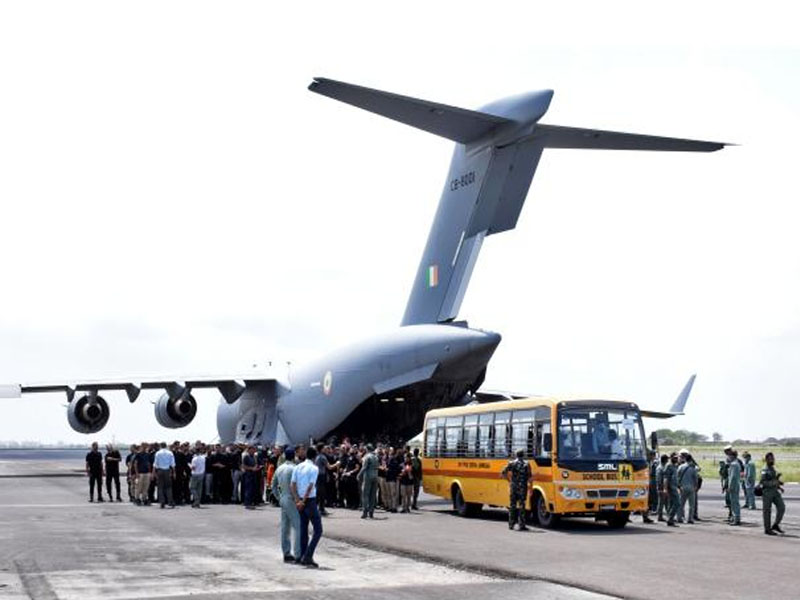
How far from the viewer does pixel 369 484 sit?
2623 centimetres

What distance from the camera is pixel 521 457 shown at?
22.8 metres

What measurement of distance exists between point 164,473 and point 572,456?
1216 centimetres

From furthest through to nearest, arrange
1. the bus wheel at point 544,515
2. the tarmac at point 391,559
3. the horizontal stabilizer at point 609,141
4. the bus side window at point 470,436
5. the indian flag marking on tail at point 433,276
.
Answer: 1. the indian flag marking on tail at point 433,276
2. the horizontal stabilizer at point 609,141
3. the bus side window at point 470,436
4. the bus wheel at point 544,515
5. the tarmac at point 391,559

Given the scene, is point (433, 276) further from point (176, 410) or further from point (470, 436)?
point (176, 410)

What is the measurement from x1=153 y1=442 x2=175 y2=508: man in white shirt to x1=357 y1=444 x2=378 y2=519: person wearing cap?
231 inches

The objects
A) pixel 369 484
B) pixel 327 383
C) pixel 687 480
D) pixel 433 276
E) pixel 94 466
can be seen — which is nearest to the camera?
pixel 687 480

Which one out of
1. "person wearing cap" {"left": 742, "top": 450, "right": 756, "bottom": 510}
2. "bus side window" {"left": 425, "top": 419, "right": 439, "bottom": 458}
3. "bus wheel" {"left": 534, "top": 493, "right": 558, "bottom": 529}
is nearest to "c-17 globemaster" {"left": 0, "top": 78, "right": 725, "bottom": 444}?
"bus side window" {"left": 425, "top": 419, "right": 439, "bottom": 458}

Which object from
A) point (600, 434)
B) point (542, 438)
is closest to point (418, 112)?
point (542, 438)

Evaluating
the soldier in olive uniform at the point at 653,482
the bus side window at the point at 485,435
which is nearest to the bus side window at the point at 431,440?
the bus side window at the point at 485,435

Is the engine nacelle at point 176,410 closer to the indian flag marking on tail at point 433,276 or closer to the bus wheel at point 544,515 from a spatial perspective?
the indian flag marking on tail at point 433,276

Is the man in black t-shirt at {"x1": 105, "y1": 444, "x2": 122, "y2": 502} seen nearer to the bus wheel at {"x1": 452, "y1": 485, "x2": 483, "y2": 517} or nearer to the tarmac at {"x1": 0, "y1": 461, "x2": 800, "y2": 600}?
the tarmac at {"x1": 0, "y1": 461, "x2": 800, "y2": 600}

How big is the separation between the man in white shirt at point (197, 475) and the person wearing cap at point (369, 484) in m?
5.27

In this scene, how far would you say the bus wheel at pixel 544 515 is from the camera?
75.0 feet

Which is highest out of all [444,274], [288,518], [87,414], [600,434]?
[444,274]
